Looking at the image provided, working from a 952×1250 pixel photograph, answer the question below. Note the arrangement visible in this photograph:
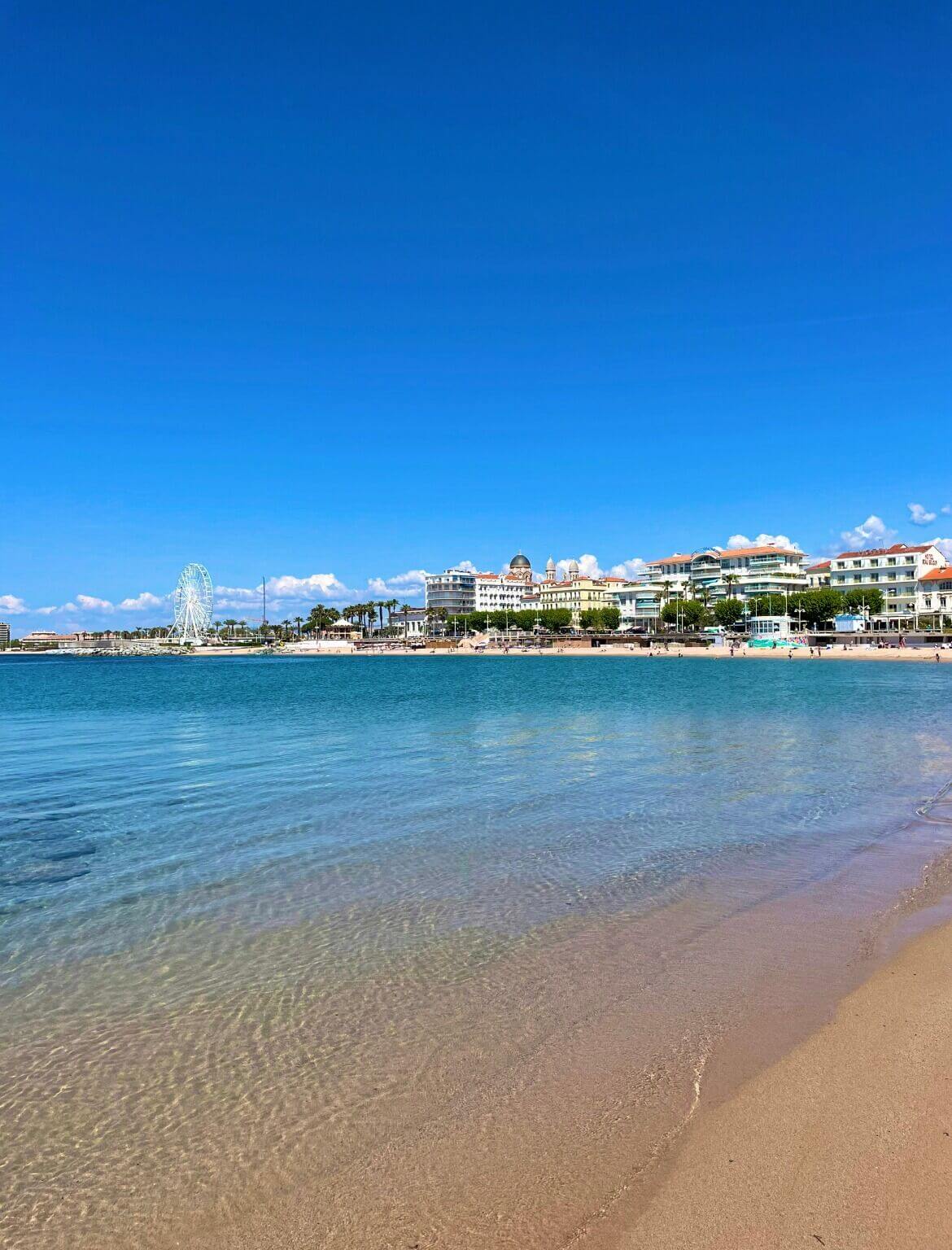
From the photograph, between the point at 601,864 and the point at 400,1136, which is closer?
the point at 400,1136

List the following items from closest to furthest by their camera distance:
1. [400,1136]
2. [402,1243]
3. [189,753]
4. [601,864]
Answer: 1. [402,1243]
2. [400,1136]
3. [601,864]
4. [189,753]

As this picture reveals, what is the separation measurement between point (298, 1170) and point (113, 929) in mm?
4806

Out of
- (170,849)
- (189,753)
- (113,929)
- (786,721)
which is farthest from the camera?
(786,721)

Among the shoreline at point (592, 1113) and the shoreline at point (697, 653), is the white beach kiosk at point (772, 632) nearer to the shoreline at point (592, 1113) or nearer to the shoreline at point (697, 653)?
the shoreline at point (697, 653)

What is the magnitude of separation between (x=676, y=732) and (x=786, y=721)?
6013 mm

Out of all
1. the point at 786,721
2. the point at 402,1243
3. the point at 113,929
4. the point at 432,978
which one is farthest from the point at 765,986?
the point at 786,721

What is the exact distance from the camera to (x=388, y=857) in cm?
1094

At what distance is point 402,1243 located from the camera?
12.4ft

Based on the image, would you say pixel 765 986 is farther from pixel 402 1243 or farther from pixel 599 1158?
pixel 402 1243

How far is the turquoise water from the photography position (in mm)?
9039

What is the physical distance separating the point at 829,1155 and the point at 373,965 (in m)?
4.17

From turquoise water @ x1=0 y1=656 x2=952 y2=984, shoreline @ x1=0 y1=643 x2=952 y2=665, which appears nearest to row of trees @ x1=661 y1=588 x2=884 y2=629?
shoreline @ x1=0 y1=643 x2=952 y2=665

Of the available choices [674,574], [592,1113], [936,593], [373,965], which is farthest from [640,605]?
[592,1113]

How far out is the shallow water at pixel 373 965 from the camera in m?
4.40
